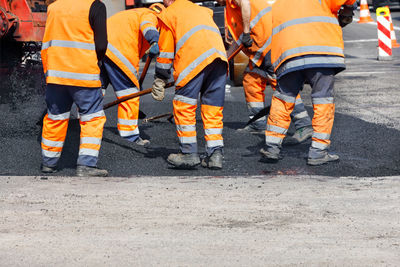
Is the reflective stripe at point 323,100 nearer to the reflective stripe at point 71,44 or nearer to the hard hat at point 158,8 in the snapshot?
the hard hat at point 158,8

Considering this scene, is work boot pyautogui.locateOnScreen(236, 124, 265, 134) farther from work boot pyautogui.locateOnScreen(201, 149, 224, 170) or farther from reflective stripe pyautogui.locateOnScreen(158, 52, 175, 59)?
reflective stripe pyautogui.locateOnScreen(158, 52, 175, 59)

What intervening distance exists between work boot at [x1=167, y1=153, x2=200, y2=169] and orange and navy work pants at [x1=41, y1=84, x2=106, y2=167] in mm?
617

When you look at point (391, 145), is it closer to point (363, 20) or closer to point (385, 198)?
point (385, 198)

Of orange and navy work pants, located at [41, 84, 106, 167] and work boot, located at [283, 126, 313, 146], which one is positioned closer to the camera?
orange and navy work pants, located at [41, 84, 106, 167]

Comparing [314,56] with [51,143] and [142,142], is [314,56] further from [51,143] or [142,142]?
[51,143]

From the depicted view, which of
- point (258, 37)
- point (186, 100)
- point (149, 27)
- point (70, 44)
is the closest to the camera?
point (70, 44)

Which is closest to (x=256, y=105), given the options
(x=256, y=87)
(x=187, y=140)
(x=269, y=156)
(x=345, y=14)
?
(x=256, y=87)

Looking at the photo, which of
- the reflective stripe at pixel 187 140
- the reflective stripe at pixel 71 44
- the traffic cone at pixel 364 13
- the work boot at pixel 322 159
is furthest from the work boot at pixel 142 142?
the traffic cone at pixel 364 13

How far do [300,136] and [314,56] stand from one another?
4.41 ft

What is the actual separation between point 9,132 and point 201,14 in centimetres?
272

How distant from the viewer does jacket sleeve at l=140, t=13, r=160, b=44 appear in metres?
6.38

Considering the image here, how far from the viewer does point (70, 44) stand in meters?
5.68

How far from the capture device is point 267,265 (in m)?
3.47

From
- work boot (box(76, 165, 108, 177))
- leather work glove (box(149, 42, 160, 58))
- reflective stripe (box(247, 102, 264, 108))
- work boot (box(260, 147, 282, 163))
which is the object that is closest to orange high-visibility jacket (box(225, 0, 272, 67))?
reflective stripe (box(247, 102, 264, 108))
